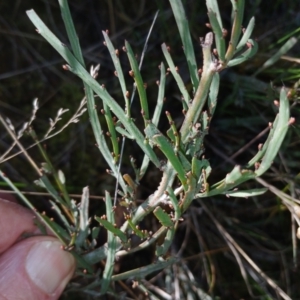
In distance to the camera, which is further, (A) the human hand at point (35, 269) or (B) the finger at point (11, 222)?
(B) the finger at point (11, 222)

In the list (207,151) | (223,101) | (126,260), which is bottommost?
(126,260)

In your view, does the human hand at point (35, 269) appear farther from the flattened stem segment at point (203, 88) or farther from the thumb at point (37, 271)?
the flattened stem segment at point (203, 88)

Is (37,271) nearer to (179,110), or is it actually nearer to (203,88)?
(179,110)

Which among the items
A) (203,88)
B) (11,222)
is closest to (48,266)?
(11,222)

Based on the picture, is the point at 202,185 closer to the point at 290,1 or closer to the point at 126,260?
the point at 126,260

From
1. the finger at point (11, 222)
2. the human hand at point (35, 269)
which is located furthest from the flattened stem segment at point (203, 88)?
the finger at point (11, 222)

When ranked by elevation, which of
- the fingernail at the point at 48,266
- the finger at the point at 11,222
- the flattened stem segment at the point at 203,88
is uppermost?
the flattened stem segment at the point at 203,88

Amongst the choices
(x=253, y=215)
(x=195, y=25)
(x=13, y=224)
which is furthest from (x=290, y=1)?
(x=13, y=224)
